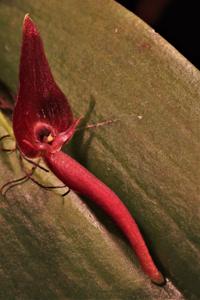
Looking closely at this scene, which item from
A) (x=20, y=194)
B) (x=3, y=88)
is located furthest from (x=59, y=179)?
(x=3, y=88)

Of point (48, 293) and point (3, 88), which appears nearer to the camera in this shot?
point (48, 293)

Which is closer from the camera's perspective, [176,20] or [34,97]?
[34,97]

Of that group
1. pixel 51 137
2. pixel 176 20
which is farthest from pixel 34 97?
pixel 176 20

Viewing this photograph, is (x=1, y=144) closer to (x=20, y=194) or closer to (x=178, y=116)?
(x=20, y=194)

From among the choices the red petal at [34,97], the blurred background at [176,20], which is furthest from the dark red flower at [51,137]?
the blurred background at [176,20]

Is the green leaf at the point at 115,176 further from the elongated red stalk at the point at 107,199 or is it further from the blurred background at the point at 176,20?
the blurred background at the point at 176,20

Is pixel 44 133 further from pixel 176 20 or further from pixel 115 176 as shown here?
pixel 176 20
